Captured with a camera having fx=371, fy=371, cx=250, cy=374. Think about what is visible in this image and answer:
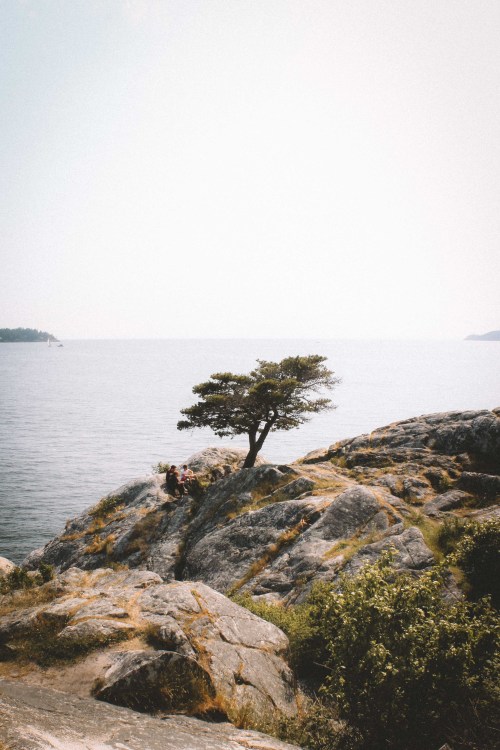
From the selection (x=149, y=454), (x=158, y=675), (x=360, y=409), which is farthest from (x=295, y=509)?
(x=360, y=409)

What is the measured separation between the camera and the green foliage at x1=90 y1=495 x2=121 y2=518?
2912 cm

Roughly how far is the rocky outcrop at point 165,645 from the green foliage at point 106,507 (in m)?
16.4

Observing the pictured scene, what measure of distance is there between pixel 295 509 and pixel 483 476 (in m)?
10.7

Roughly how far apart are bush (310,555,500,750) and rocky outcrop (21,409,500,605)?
8114 millimetres

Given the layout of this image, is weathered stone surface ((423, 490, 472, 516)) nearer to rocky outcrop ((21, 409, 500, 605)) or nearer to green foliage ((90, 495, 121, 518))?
rocky outcrop ((21, 409, 500, 605))

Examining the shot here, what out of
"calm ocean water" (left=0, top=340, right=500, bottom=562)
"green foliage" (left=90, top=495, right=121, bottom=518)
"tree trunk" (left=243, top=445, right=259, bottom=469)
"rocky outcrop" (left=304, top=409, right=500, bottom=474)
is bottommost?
"calm ocean water" (left=0, top=340, right=500, bottom=562)

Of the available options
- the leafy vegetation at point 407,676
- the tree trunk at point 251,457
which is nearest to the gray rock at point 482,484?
the leafy vegetation at point 407,676

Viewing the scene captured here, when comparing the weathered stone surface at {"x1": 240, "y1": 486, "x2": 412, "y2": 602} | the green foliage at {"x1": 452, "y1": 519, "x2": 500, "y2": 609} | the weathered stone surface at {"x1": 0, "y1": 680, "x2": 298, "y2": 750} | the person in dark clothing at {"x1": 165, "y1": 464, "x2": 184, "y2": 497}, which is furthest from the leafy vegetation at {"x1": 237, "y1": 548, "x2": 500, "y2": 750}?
the person in dark clothing at {"x1": 165, "y1": 464, "x2": 184, "y2": 497}

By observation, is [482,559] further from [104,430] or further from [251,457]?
[104,430]

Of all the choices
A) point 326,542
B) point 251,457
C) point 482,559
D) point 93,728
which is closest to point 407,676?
point 93,728

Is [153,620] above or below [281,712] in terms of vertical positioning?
above

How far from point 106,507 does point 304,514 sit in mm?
17123

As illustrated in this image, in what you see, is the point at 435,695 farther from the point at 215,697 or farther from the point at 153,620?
the point at 153,620

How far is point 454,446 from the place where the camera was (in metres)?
24.7
